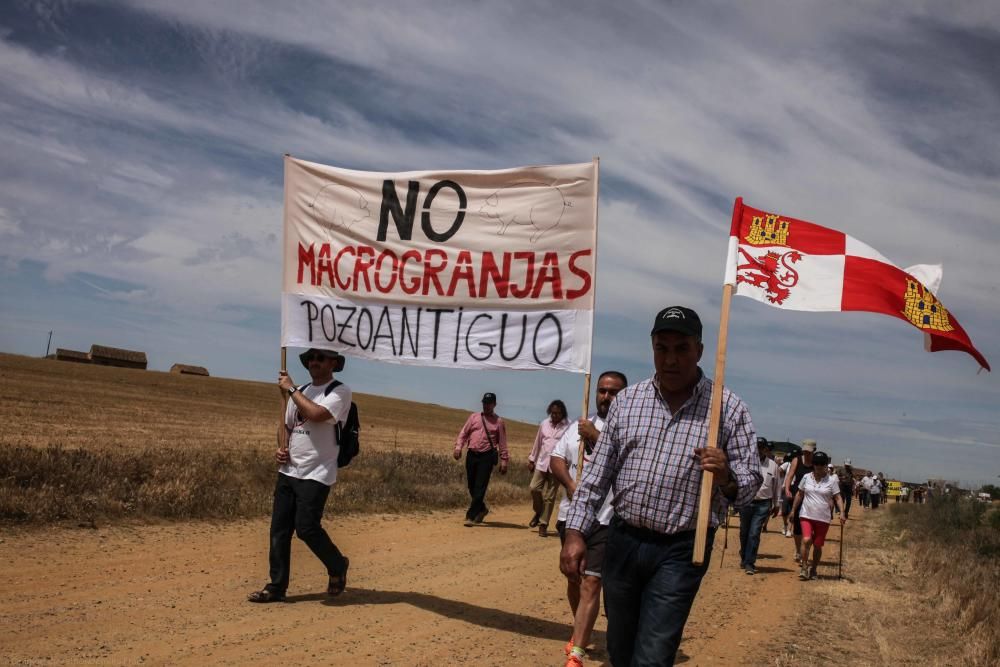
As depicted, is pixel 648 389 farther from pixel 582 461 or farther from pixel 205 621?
pixel 205 621

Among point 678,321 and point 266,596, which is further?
point 266,596

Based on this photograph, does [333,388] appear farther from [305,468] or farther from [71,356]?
[71,356]

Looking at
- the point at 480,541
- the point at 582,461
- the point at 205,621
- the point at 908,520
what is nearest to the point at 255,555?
the point at 205,621

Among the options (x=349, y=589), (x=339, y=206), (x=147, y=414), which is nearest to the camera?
(x=339, y=206)

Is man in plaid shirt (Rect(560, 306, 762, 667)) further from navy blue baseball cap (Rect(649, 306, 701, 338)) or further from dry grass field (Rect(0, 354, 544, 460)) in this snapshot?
dry grass field (Rect(0, 354, 544, 460))

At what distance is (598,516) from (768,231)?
7.10ft

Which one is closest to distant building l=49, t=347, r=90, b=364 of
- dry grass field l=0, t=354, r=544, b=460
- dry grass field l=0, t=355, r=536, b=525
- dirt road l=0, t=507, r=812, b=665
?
dry grass field l=0, t=354, r=544, b=460

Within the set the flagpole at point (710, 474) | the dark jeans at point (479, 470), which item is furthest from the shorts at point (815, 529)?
the flagpole at point (710, 474)

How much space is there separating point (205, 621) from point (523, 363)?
120 inches

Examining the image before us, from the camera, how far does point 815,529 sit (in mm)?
13203

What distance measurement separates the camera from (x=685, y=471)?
14.0 ft

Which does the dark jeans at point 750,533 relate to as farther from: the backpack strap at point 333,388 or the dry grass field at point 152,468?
the backpack strap at point 333,388

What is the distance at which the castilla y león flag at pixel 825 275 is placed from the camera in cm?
558

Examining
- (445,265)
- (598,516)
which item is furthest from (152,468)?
(598,516)
